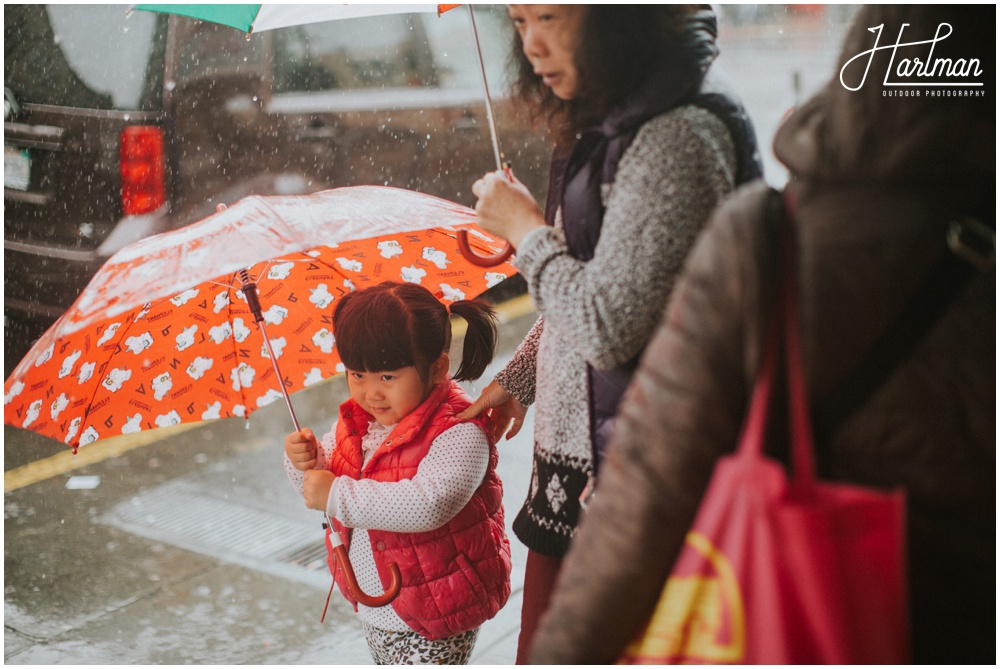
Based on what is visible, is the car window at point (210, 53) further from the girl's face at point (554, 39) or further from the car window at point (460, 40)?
the girl's face at point (554, 39)

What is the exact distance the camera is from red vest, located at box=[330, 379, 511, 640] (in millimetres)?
2445

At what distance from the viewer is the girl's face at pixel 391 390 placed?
249 cm

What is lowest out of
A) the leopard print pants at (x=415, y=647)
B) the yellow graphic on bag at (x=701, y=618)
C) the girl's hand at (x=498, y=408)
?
the leopard print pants at (x=415, y=647)

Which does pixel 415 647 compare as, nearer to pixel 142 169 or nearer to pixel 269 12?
pixel 269 12

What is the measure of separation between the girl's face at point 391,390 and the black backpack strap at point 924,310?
1291mm

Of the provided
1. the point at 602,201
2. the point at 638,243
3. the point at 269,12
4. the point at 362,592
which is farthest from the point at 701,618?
the point at 269,12

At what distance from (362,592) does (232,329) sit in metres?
0.81

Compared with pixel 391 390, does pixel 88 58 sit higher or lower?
higher

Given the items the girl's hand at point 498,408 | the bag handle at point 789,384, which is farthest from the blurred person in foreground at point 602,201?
the bag handle at point 789,384

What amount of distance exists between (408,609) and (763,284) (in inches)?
56.1

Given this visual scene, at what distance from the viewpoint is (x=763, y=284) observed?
1344 millimetres

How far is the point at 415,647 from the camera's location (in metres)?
2.52

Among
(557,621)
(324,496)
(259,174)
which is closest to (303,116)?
(259,174)

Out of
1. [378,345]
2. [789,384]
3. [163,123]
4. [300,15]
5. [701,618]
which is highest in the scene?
[300,15]
